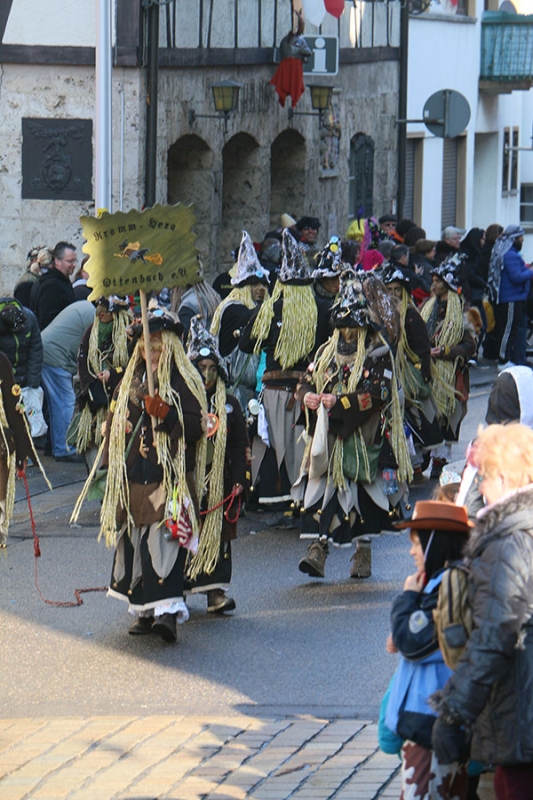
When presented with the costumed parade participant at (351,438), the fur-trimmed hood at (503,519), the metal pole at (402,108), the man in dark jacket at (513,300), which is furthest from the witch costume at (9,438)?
the metal pole at (402,108)

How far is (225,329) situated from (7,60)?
22.0ft

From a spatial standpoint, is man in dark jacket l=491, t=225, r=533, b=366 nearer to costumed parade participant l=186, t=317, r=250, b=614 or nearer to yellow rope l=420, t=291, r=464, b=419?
yellow rope l=420, t=291, r=464, b=419

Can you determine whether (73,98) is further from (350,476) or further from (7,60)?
A: (350,476)

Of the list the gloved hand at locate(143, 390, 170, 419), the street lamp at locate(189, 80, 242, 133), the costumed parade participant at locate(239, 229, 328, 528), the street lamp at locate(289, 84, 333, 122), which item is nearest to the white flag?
the street lamp at locate(289, 84, 333, 122)

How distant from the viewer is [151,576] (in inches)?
307

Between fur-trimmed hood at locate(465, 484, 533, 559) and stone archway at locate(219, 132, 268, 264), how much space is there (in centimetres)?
1626

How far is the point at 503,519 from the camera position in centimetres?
436

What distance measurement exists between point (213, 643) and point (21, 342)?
4.71 metres

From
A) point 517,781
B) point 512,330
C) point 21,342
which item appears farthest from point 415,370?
point 512,330

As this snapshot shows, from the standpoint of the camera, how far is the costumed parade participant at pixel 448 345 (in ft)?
41.7

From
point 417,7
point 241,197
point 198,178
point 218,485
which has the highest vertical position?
point 417,7

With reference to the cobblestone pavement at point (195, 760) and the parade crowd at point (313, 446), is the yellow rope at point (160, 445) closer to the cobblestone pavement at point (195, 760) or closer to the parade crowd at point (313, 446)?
the parade crowd at point (313, 446)

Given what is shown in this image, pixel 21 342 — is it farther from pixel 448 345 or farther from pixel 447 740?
pixel 447 740

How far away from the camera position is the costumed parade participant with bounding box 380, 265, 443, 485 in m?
11.7
